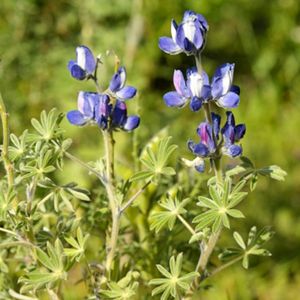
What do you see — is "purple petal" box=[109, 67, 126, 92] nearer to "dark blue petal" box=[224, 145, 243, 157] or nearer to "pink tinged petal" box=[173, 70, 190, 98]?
"pink tinged petal" box=[173, 70, 190, 98]

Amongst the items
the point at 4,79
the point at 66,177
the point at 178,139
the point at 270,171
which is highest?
the point at 270,171

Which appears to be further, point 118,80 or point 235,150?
point 118,80

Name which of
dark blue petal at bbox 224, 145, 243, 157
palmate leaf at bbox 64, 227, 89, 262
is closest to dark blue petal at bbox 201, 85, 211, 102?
dark blue petal at bbox 224, 145, 243, 157

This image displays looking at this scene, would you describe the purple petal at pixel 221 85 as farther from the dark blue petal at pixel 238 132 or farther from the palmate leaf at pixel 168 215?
the palmate leaf at pixel 168 215

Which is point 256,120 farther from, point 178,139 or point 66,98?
point 66,98

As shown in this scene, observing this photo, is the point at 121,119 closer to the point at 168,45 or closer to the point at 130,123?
the point at 130,123

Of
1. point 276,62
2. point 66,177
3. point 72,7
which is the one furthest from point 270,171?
point 276,62

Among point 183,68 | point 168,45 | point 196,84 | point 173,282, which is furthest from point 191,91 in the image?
point 183,68
